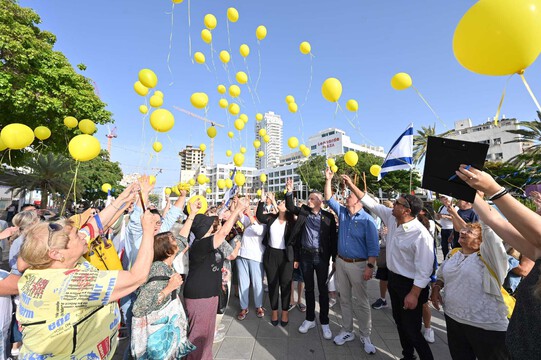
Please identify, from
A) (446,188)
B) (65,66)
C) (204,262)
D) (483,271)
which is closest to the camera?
(446,188)

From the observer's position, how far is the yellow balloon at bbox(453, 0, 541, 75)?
5.50ft

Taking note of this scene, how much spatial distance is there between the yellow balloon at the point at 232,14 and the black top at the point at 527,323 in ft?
20.2

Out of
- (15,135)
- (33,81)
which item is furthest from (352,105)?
(33,81)

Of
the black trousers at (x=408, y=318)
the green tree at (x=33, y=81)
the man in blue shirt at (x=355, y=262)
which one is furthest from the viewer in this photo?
the green tree at (x=33, y=81)

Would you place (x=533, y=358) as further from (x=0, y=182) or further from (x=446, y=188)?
(x=0, y=182)

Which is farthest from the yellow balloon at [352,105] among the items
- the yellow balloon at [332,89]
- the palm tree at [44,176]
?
the palm tree at [44,176]

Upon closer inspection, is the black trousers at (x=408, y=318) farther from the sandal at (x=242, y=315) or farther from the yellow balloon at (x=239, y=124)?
the yellow balloon at (x=239, y=124)

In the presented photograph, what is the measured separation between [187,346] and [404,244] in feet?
8.37

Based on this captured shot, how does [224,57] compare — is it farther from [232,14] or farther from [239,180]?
[239,180]

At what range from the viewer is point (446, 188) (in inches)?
66.1

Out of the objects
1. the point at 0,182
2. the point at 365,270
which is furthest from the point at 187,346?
the point at 0,182

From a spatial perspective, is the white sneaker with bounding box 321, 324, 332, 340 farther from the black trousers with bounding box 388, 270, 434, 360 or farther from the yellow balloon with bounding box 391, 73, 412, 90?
the yellow balloon with bounding box 391, 73, 412, 90

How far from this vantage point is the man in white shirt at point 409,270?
266 cm

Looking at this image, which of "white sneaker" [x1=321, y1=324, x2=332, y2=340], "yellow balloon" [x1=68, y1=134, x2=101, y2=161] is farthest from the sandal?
"yellow balloon" [x1=68, y1=134, x2=101, y2=161]
